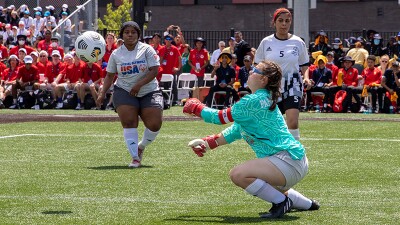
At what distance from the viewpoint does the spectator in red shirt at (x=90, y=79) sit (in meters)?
28.6

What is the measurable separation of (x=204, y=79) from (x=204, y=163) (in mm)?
17198

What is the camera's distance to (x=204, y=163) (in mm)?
14094

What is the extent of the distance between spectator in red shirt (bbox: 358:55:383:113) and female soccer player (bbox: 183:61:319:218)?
740 inches

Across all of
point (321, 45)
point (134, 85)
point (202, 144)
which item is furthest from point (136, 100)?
point (321, 45)

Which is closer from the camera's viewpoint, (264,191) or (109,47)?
(264,191)

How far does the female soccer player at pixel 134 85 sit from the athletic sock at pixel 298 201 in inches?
175

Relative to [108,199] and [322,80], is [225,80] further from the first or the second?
[108,199]

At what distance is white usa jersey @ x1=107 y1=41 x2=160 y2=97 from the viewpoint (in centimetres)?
1341

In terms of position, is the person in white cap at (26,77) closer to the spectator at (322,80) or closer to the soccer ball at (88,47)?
the spectator at (322,80)

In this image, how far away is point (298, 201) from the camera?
9.28m

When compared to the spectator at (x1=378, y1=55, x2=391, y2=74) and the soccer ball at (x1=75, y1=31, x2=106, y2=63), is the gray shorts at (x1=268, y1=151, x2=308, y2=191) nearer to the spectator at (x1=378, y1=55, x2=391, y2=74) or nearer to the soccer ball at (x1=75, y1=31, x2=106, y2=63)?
the soccer ball at (x1=75, y1=31, x2=106, y2=63)

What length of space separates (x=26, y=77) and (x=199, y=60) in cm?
544

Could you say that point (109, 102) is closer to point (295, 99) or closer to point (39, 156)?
point (39, 156)

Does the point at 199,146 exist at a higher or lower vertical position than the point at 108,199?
higher
